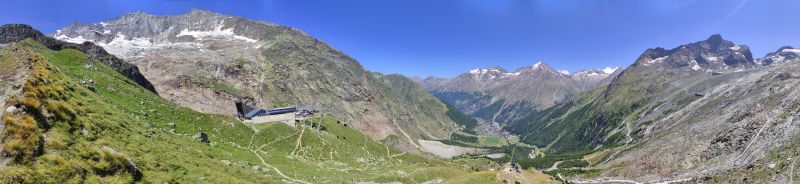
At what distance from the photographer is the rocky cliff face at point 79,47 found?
151875 millimetres

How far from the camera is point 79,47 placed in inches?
6457

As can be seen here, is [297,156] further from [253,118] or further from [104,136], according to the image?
[104,136]

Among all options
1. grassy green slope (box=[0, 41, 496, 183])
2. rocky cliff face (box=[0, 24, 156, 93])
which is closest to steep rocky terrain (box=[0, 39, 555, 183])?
grassy green slope (box=[0, 41, 496, 183])

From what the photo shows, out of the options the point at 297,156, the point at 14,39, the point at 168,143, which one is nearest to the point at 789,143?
the point at 297,156

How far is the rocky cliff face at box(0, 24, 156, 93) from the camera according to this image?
5979 inches

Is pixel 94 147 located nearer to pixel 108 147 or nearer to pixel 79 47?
pixel 108 147

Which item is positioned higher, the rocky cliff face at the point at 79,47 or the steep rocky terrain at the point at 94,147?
the rocky cliff face at the point at 79,47

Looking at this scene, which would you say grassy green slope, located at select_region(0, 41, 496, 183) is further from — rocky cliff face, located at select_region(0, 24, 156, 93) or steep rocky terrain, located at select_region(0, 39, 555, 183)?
rocky cliff face, located at select_region(0, 24, 156, 93)

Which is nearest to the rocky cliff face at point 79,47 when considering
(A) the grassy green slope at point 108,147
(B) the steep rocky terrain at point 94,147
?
(A) the grassy green slope at point 108,147

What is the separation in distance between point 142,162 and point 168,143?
16.7 m

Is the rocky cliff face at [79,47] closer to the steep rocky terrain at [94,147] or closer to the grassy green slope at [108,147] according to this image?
the grassy green slope at [108,147]

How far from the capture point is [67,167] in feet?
104

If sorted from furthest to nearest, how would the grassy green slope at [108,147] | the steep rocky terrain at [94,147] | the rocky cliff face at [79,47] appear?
1. the rocky cliff face at [79,47]
2. the grassy green slope at [108,147]
3. the steep rocky terrain at [94,147]

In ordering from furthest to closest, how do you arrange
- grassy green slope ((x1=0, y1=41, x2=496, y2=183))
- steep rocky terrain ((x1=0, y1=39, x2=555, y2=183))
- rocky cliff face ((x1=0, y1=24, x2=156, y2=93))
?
rocky cliff face ((x1=0, y1=24, x2=156, y2=93)) < grassy green slope ((x1=0, y1=41, x2=496, y2=183)) < steep rocky terrain ((x1=0, y1=39, x2=555, y2=183))
